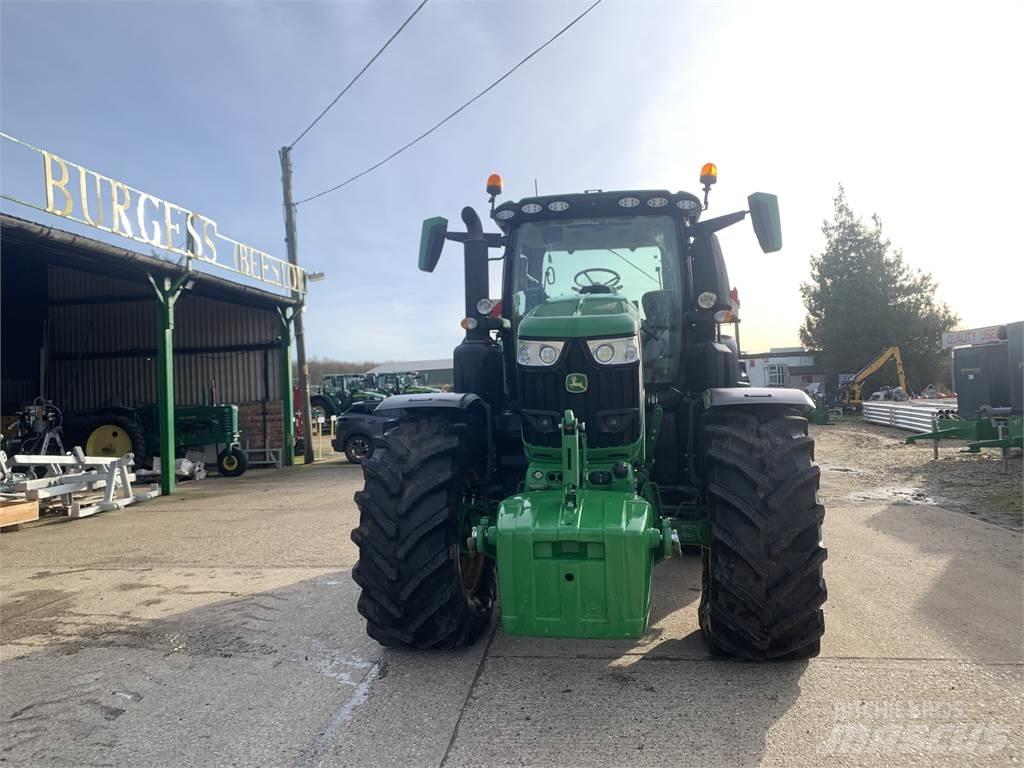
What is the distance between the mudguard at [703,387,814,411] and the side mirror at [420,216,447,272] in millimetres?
1952

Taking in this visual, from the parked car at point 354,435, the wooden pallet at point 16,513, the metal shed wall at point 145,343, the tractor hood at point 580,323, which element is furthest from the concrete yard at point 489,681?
the metal shed wall at point 145,343

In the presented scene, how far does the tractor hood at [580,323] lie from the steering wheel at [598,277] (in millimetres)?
761

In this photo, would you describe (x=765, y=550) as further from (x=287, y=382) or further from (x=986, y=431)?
(x=287, y=382)

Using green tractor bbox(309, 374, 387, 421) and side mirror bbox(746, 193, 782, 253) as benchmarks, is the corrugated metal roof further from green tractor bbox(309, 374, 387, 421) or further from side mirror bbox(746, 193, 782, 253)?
side mirror bbox(746, 193, 782, 253)

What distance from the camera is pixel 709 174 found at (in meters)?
4.23

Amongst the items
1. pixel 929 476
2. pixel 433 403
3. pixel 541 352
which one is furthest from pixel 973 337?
pixel 433 403

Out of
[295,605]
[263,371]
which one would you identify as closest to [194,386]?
[263,371]

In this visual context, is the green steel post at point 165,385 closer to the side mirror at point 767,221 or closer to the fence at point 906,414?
the side mirror at point 767,221

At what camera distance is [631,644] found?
3689 mm

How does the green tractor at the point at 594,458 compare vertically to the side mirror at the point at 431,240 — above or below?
below

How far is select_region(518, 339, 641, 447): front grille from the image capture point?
134 inches

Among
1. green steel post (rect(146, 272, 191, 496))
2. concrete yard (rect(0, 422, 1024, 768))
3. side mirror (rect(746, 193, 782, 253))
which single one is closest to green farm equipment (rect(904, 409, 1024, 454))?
concrete yard (rect(0, 422, 1024, 768))

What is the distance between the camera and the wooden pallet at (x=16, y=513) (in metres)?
7.61

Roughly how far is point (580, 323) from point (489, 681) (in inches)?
72.1
